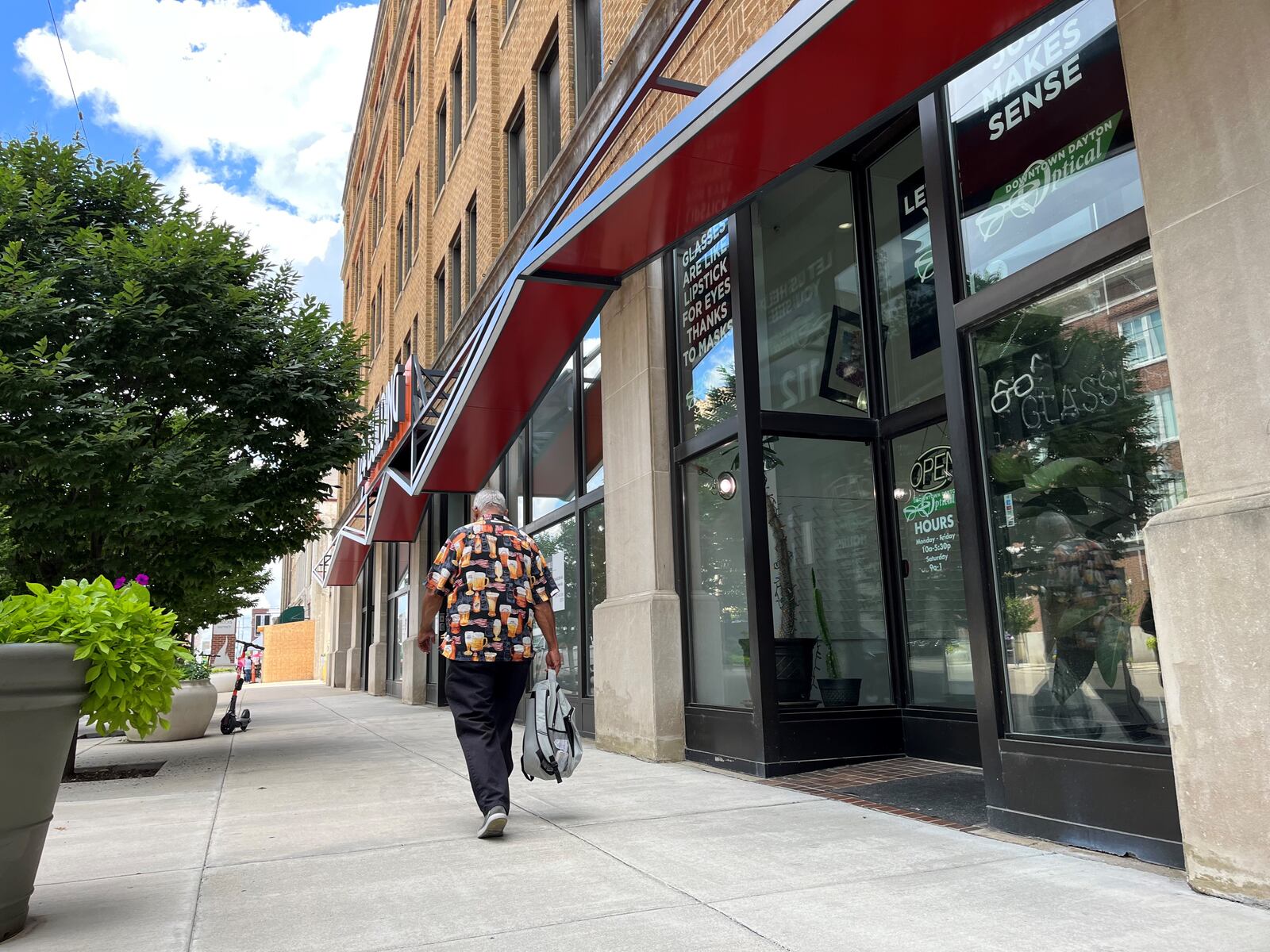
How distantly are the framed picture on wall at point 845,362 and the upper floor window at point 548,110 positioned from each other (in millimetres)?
6136

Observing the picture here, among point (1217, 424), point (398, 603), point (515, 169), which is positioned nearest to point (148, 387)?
point (515, 169)

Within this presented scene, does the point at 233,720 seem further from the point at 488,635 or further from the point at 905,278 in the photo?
the point at 905,278

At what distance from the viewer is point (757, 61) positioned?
16.1ft

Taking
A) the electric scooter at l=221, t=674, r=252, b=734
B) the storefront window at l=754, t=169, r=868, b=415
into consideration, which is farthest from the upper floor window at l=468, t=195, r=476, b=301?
the storefront window at l=754, t=169, r=868, b=415

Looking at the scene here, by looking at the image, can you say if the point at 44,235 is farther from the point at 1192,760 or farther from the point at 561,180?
the point at 1192,760

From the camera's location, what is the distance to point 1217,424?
3.60 m

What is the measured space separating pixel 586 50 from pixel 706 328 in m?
5.49

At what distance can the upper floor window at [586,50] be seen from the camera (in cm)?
1148

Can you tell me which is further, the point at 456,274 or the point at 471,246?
the point at 456,274

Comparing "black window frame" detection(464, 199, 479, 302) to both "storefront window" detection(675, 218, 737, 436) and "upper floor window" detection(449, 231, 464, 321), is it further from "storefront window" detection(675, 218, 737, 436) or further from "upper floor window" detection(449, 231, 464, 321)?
"storefront window" detection(675, 218, 737, 436)

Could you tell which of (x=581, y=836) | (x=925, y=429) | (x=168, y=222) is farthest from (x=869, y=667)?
(x=168, y=222)

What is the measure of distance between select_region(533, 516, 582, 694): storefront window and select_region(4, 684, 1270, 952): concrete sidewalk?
384 centimetres

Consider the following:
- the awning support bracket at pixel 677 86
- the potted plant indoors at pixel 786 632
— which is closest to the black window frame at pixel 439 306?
the awning support bracket at pixel 677 86

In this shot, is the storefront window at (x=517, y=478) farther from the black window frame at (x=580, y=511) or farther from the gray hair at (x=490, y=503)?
the gray hair at (x=490, y=503)
